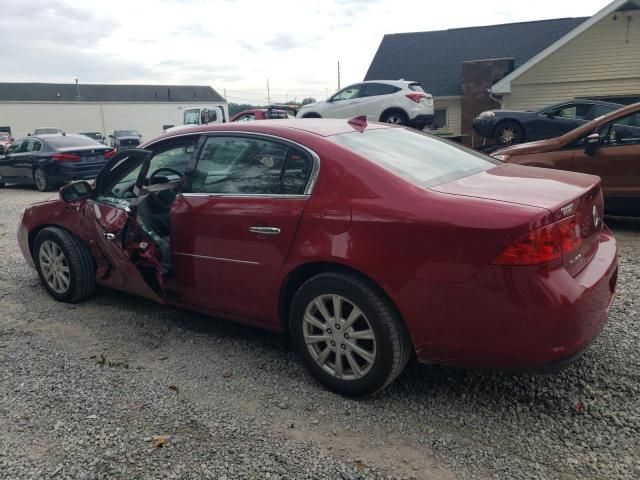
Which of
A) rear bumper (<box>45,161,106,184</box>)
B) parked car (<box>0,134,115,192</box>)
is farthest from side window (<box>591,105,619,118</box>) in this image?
rear bumper (<box>45,161,106,184</box>)

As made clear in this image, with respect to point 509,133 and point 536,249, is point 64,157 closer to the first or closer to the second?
point 509,133

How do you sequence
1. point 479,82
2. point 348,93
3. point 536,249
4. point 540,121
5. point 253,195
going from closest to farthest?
point 536,249
point 253,195
point 540,121
point 348,93
point 479,82

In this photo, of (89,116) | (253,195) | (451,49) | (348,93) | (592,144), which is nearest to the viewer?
(253,195)

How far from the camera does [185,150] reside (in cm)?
403

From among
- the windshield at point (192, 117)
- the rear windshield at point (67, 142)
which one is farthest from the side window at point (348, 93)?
the windshield at point (192, 117)

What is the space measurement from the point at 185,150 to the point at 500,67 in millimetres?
18165

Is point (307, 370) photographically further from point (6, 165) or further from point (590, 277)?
point (6, 165)

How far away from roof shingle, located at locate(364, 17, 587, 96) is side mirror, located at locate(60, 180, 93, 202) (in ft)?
65.7

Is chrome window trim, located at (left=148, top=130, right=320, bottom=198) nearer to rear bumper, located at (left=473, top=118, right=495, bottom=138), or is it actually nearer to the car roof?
the car roof

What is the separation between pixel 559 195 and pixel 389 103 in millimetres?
12456

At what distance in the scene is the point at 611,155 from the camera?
6.29 metres

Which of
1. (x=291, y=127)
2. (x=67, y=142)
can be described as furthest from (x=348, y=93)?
(x=291, y=127)

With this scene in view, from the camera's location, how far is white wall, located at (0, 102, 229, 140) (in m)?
56.6

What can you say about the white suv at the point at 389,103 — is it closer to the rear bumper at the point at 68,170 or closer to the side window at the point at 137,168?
the rear bumper at the point at 68,170
